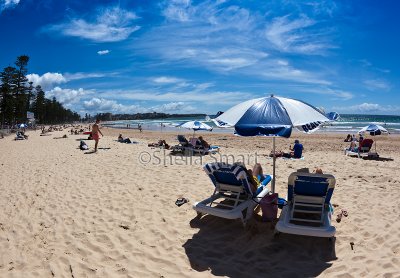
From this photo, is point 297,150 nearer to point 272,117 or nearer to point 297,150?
point 297,150

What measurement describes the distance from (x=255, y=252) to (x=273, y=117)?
6.33 ft

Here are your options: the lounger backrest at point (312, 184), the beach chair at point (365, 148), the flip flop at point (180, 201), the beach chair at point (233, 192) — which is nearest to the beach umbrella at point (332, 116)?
the lounger backrest at point (312, 184)

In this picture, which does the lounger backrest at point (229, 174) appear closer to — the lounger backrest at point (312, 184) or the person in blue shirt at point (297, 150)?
the lounger backrest at point (312, 184)

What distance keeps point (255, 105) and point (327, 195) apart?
5.95 feet

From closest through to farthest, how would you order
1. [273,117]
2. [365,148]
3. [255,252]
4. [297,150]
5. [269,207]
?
[255,252]
[273,117]
[269,207]
[297,150]
[365,148]

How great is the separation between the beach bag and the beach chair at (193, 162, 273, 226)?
200mm

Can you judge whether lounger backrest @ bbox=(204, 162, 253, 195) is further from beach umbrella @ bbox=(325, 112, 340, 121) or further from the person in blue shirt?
the person in blue shirt

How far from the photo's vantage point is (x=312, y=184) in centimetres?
435

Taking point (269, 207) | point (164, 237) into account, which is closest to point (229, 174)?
point (269, 207)

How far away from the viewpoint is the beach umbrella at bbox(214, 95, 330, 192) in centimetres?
400

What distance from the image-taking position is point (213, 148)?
14.3 metres

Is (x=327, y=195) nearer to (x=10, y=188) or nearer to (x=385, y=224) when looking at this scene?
(x=385, y=224)

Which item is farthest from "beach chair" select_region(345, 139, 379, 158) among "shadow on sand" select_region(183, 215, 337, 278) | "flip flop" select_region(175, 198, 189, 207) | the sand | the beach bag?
"shadow on sand" select_region(183, 215, 337, 278)

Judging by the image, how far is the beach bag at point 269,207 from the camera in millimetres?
4742
